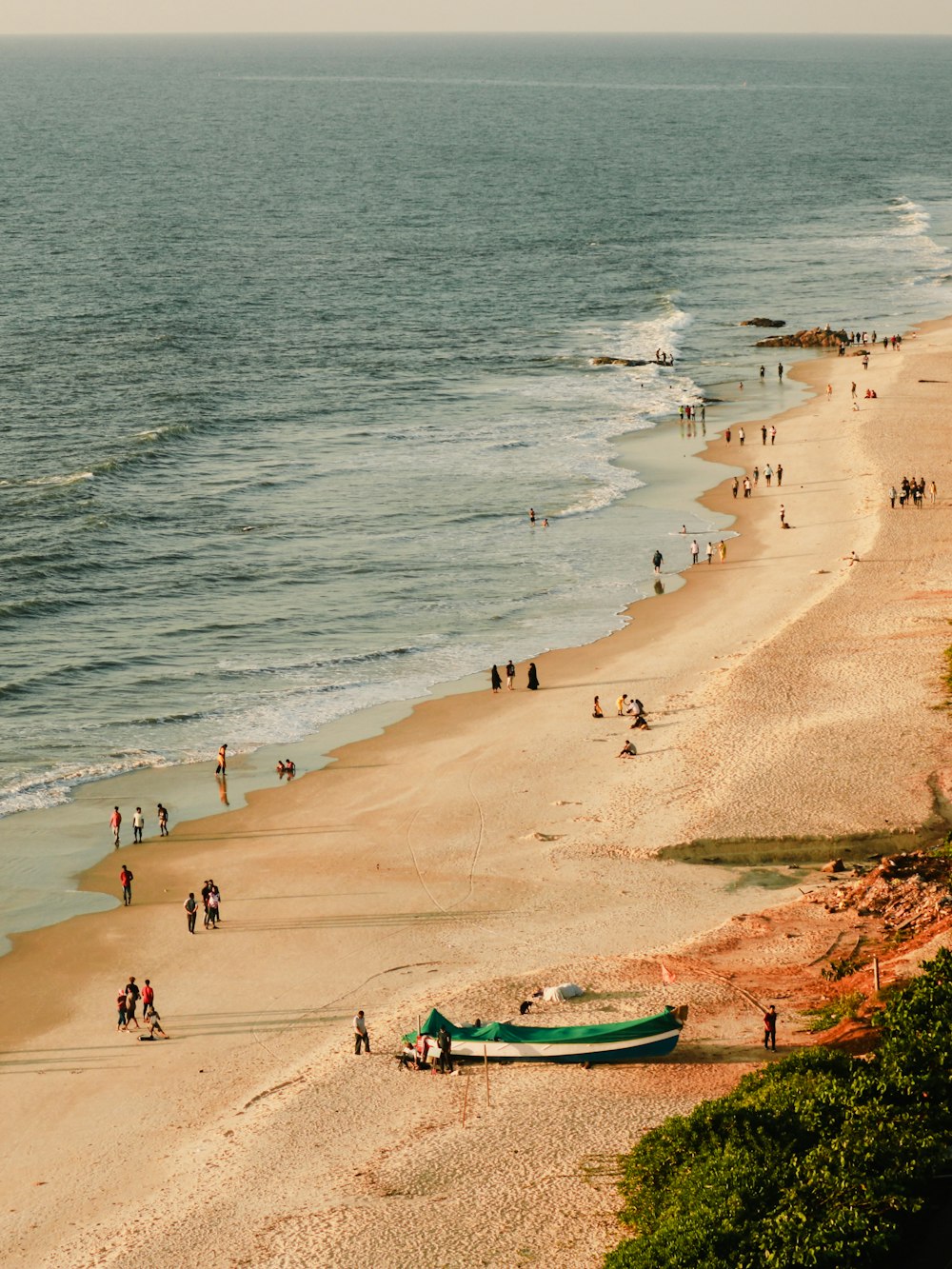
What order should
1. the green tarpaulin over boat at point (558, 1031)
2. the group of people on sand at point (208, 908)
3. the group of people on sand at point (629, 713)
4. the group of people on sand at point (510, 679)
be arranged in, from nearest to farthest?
1. the green tarpaulin over boat at point (558, 1031)
2. the group of people on sand at point (208, 908)
3. the group of people on sand at point (629, 713)
4. the group of people on sand at point (510, 679)

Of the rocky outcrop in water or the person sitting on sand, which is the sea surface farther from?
the person sitting on sand

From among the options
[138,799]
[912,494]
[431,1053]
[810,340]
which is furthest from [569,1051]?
[810,340]

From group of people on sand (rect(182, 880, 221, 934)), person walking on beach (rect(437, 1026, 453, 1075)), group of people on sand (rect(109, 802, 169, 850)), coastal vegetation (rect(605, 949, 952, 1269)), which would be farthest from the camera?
group of people on sand (rect(109, 802, 169, 850))

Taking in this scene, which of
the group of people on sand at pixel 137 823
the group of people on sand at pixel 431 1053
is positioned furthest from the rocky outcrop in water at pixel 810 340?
the group of people on sand at pixel 431 1053

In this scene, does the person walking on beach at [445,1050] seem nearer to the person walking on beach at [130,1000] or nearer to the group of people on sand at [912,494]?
the person walking on beach at [130,1000]

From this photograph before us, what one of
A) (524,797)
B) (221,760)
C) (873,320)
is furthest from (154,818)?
(873,320)

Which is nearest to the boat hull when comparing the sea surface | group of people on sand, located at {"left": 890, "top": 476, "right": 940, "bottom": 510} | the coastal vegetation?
the coastal vegetation
